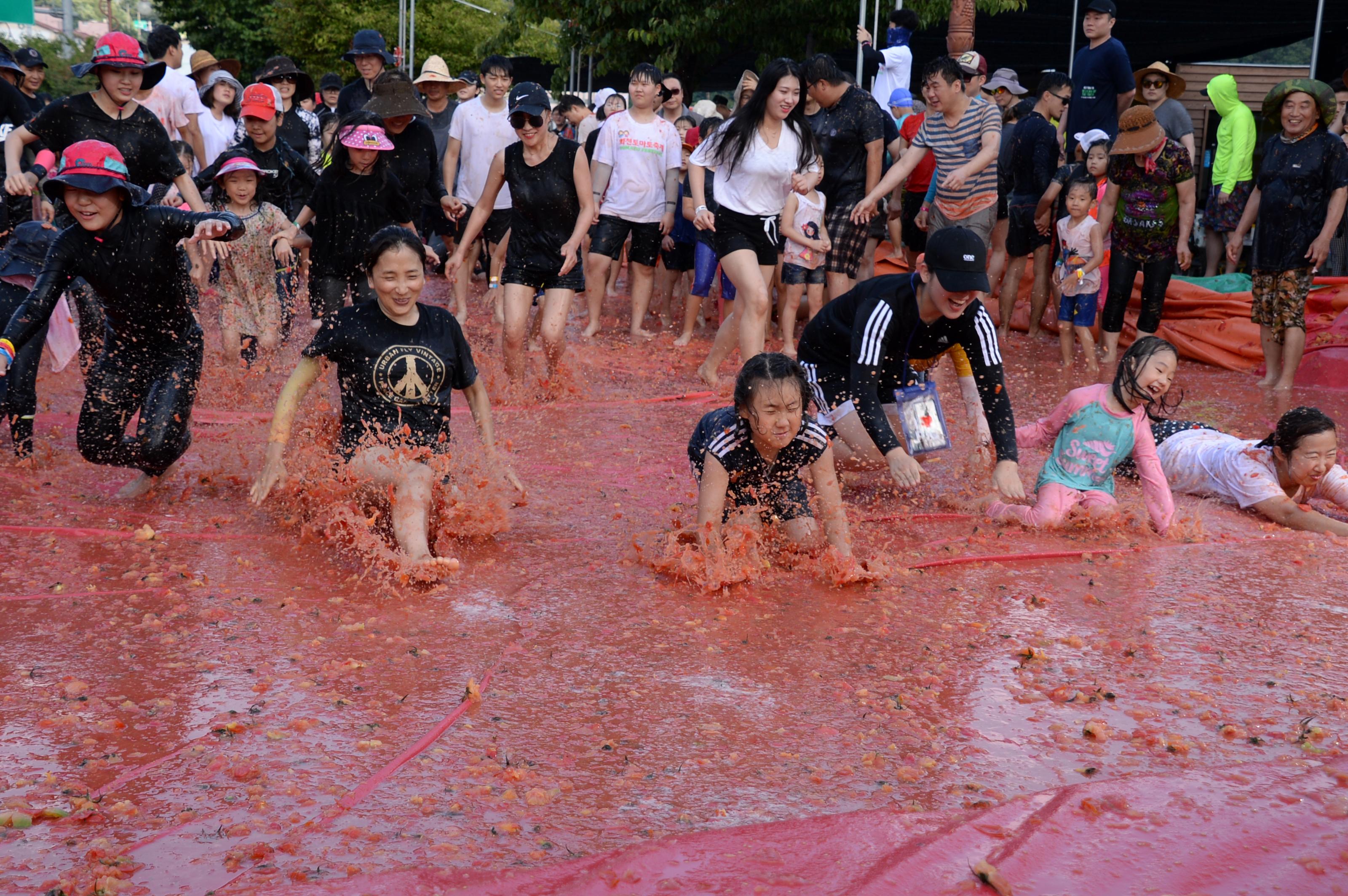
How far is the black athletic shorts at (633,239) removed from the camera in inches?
404

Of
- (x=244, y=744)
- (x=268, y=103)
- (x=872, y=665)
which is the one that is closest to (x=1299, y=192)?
(x=872, y=665)

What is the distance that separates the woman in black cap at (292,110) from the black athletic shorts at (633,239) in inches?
122

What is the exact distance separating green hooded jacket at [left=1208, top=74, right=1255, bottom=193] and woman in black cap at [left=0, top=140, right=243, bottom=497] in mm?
8281

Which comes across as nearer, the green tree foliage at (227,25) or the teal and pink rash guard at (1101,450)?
the teal and pink rash guard at (1101,450)

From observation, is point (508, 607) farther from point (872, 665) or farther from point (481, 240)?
point (481, 240)

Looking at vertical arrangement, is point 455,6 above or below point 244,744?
above

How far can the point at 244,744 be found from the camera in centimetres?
331

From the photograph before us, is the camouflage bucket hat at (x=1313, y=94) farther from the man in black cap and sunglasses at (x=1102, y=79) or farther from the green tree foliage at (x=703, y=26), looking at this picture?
the green tree foliage at (x=703, y=26)

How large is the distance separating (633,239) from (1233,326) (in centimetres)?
482

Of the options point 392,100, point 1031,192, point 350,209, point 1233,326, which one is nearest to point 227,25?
point 392,100

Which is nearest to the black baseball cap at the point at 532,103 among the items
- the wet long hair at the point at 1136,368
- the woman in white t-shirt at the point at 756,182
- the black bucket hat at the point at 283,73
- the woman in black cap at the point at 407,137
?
the woman in black cap at the point at 407,137

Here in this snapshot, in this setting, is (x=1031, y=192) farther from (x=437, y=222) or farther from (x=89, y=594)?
(x=89, y=594)

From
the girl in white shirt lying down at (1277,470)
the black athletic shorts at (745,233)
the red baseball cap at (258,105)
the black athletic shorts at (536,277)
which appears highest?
the red baseball cap at (258,105)

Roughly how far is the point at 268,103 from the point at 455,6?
33.5 metres
